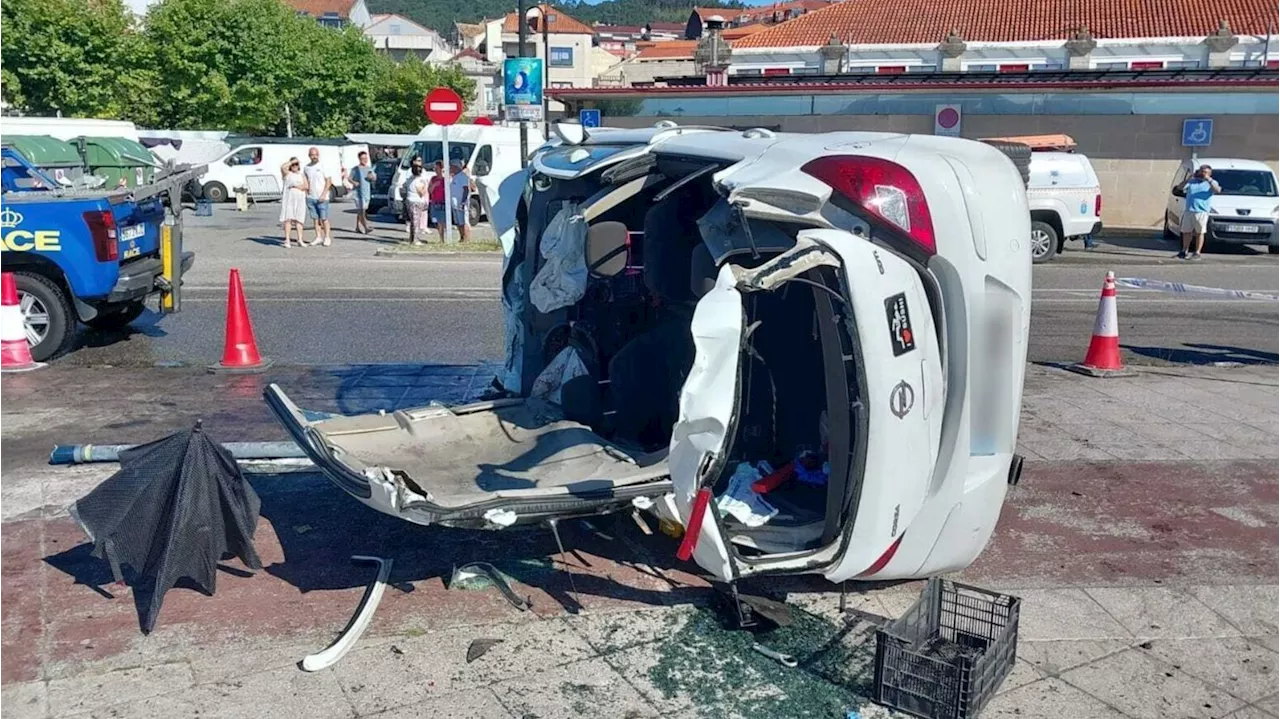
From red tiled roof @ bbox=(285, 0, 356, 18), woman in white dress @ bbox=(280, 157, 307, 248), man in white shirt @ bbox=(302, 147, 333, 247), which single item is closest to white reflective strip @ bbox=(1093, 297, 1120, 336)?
woman in white dress @ bbox=(280, 157, 307, 248)

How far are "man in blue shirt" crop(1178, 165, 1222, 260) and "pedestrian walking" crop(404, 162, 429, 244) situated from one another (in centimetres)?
1448

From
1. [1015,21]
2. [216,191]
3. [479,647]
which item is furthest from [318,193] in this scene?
[1015,21]

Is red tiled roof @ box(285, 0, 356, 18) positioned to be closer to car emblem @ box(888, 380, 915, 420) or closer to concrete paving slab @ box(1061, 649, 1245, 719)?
car emblem @ box(888, 380, 915, 420)

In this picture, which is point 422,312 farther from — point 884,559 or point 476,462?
point 884,559

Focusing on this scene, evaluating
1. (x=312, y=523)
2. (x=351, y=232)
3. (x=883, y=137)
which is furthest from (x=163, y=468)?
(x=351, y=232)

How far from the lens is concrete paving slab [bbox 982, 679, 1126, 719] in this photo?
4223mm

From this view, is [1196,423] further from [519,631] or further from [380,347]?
[380,347]

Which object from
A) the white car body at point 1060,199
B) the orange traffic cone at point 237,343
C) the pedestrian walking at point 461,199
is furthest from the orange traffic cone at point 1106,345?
the pedestrian walking at point 461,199

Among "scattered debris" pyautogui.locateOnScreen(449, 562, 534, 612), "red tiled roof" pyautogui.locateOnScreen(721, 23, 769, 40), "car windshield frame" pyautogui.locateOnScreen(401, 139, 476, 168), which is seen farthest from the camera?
"red tiled roof" pyautogui.locateOnScreen(721, 23, 769, 40)

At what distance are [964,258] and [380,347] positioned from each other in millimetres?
7849

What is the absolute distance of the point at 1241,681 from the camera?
450 centimetres

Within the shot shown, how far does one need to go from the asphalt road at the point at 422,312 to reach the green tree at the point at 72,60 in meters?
29.5

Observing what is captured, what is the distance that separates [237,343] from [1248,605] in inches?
311

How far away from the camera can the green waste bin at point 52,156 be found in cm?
1139
